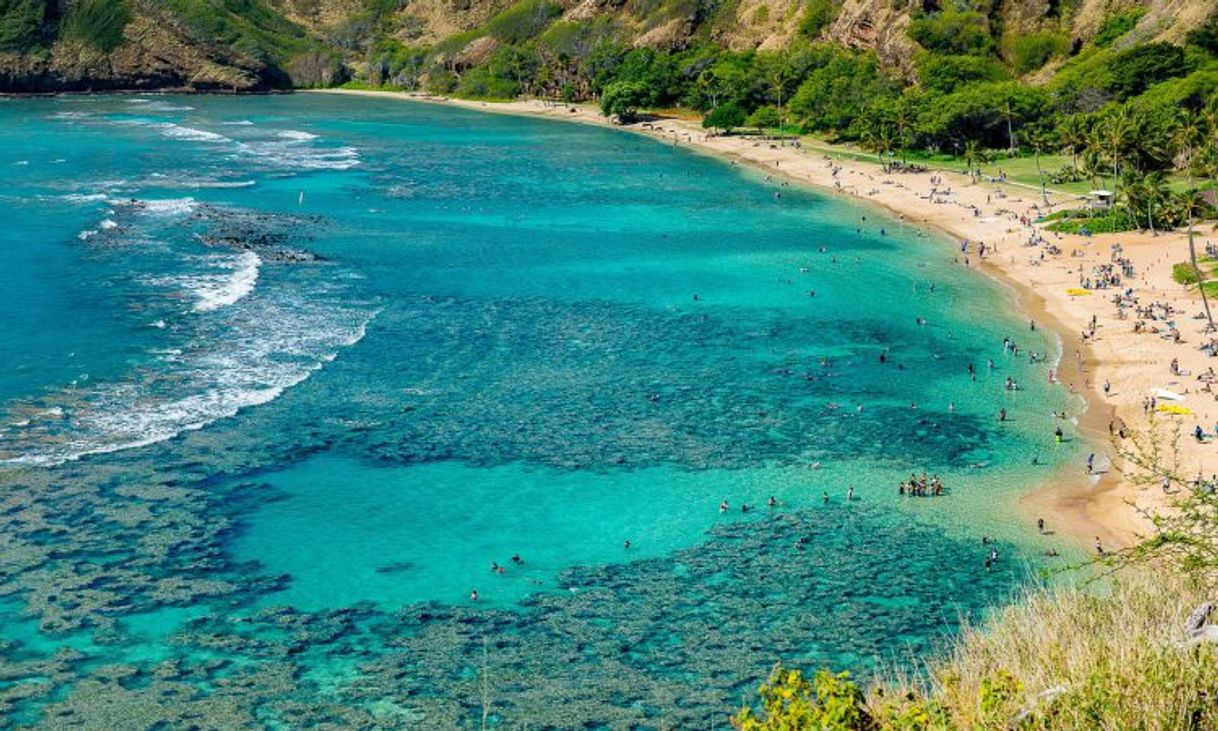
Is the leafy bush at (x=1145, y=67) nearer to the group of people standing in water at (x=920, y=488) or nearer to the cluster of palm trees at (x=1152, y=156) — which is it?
the cluster of palm trees at (x=1152, y=156)

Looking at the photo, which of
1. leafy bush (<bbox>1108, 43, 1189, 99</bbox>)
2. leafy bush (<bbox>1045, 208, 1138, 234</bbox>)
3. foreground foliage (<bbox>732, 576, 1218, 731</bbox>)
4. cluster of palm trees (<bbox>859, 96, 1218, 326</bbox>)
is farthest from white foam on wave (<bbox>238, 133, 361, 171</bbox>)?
foreground foliage (<bbox>732, 576, 1218, 731</bbox>)

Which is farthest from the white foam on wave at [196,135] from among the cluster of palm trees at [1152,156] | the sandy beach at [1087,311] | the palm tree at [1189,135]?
the palm tree at [1189,135]

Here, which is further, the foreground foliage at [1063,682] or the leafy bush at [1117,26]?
the leafy bush at [1117,26]

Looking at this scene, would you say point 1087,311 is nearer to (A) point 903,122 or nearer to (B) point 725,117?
(A) point 903,122

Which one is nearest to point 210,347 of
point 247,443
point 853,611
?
point 247,443

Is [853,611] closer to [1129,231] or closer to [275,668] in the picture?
[275,668]

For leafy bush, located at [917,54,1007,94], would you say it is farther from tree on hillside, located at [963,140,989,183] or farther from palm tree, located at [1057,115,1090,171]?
palm tree, located at [1057,115,1090,171]

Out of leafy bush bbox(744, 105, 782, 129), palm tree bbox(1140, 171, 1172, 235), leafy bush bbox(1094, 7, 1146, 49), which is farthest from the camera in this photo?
leafy bush bbox(744, 105, 782, 129)
